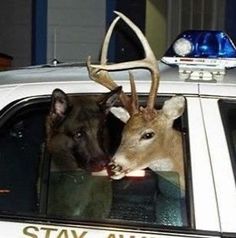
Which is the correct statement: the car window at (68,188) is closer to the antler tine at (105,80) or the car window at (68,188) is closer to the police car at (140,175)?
the police car at (140,175)

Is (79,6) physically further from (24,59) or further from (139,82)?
(139,82)

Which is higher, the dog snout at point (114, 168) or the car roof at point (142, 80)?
the car roof at point (142, 80)

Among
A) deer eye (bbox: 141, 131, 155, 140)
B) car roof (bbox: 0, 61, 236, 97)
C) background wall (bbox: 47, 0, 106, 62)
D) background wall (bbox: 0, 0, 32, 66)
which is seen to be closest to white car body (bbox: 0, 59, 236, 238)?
car roof (bbox: 0, 61, 236, 97)

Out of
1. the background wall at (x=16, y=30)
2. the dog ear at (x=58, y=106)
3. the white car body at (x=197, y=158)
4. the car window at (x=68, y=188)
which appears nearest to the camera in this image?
the white car body at (x=197, y=158)

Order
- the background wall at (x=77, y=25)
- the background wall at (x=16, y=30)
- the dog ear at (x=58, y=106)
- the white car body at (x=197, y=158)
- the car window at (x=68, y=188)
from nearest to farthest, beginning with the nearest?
the white car body at (x=197, y=158), the car window at (x=68, y=188), the dog ear at (x=58, y=106), the background wall at (x=77, y=25), the background wall at (x=16, y=30)

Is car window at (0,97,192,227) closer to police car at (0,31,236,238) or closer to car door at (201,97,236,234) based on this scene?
police car at (0,31,236,238)

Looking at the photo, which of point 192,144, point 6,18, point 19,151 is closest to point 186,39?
point 192,144

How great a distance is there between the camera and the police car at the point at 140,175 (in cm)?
295

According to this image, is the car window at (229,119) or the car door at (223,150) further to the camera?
the car window at (229,119)

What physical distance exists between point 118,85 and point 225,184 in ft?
2.01

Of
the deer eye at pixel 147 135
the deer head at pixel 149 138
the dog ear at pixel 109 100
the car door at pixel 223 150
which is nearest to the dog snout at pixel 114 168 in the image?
the deer head at pixel 149 138

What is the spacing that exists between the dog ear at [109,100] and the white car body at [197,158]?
0.05 meters

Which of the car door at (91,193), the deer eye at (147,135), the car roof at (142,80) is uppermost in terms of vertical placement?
the car roof at (142,80)

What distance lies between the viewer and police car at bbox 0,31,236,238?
2.95 meters
